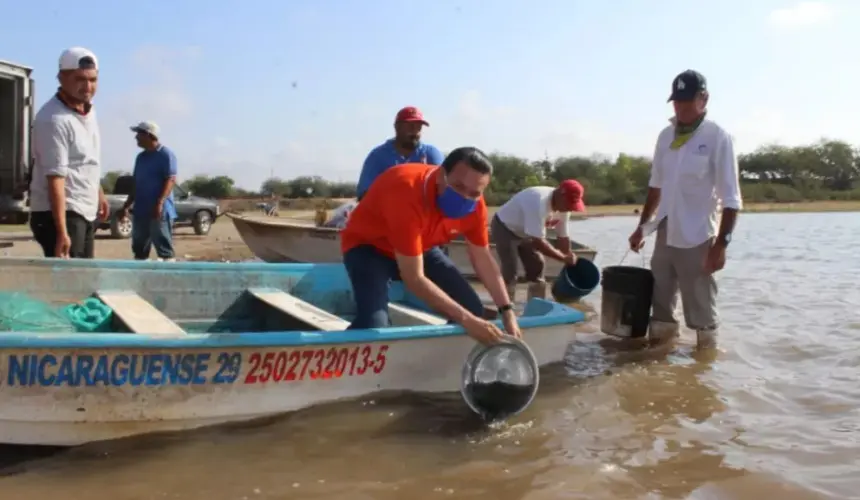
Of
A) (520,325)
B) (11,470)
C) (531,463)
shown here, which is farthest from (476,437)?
(11,470)

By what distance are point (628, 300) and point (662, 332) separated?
0.36 metres

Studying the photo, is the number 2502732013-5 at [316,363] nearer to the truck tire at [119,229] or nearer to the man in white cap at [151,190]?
the man in white cap at [151,190]

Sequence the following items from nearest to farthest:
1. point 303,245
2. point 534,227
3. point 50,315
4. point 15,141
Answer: point 50,315 → point 534,227 → point 15,141 → point 303,245

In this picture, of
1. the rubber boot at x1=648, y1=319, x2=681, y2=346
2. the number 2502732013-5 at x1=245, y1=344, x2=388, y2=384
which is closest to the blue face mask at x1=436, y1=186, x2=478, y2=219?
the number 2502732013-5 at x1=245, y1=344, x2=388, y2=384

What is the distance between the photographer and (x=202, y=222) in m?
19.4

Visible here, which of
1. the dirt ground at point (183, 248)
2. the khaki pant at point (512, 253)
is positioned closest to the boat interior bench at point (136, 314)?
the khaki pant at point (512, 253)

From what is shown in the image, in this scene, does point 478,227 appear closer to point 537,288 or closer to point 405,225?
point 405,225

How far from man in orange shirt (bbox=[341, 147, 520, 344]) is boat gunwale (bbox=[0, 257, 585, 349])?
22cm

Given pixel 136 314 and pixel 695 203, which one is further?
pixel 695 203

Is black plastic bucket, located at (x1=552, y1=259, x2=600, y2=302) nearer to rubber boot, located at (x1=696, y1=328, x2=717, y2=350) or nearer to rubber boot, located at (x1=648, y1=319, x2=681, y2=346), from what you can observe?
rubber boot, located at (x1=648, y1=319, x2=681, y2=346)

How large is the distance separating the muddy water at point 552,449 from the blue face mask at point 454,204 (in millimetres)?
1170

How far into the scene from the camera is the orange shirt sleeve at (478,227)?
167 inches

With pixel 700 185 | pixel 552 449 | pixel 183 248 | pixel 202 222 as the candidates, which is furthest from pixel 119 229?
pixel 552 449

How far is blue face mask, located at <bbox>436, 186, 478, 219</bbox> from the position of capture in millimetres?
3891
